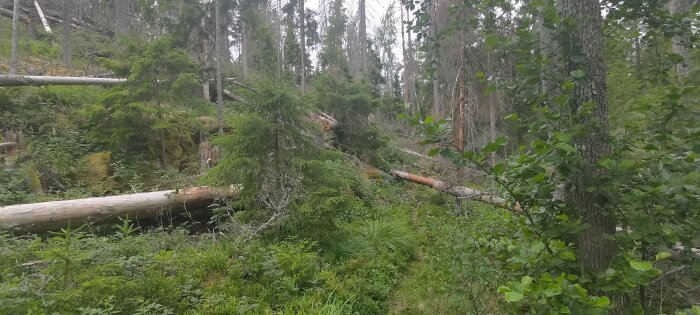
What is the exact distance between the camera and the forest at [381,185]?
2.20 meters

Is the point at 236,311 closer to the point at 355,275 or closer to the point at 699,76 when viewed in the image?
the point at 355,275

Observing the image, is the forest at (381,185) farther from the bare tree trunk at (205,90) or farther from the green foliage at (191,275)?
the bare tree trunk at (205,90)

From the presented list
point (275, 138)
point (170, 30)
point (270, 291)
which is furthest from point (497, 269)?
point (170, 30)

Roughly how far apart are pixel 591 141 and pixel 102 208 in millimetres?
6727

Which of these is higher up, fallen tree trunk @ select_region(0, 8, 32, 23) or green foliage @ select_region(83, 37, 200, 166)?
fallen tree trunk @ select_region(0, 8, 32, 23)

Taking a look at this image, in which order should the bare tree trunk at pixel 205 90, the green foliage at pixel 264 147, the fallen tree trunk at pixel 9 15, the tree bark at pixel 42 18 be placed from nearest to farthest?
the green foliage at pixel 264 147 → the bare tree trunk at pixel 205 90 → the fallen tree trunk at pixel 9 15 → the tree bark at pixel 42 18

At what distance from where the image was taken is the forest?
86.6 inches

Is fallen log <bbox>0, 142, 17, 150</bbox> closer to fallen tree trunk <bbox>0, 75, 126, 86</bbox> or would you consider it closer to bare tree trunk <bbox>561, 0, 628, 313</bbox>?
fallen tree trunk <bbox>0, 75, 126, 86</bbox>

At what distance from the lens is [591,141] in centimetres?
258

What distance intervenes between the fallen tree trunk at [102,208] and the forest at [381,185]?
27 millimetres

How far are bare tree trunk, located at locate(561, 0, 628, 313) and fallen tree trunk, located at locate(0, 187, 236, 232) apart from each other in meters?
5.49

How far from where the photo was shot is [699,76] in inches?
134

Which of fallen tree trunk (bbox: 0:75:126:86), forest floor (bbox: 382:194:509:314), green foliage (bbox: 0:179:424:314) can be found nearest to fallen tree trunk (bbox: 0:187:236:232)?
green foliage (bbox: 0:179:424:314)

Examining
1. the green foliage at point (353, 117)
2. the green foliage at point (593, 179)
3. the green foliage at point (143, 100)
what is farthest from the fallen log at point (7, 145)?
the green foliage at point (593, 179)
